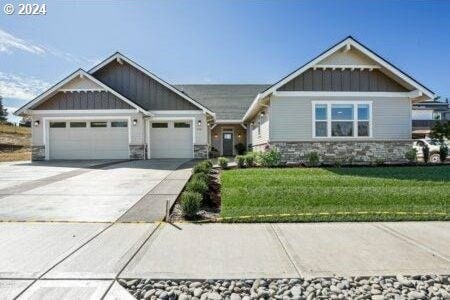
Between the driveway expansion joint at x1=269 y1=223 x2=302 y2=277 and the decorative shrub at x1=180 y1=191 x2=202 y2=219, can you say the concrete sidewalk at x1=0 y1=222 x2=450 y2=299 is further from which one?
the decorative shrub at x1=180 y1=191 x2=202 y2=219

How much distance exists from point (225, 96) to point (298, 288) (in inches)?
1001

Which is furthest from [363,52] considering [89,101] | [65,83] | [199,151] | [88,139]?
[65,83]

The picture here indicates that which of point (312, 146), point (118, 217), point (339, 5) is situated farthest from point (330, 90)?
point (118, 217)

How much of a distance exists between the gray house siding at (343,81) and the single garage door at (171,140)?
7.44 meters

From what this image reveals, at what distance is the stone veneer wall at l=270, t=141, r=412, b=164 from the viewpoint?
48.1 ft

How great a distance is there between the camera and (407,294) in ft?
10.5

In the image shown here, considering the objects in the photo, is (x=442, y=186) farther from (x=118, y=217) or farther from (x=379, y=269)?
(x=118, y=217)

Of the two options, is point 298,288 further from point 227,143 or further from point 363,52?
point 227,143

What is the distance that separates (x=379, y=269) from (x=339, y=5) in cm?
1333

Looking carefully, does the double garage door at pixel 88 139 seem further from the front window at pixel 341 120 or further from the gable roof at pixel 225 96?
the front window at pixel 341 120

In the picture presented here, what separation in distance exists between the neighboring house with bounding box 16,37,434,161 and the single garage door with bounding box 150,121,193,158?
6cm

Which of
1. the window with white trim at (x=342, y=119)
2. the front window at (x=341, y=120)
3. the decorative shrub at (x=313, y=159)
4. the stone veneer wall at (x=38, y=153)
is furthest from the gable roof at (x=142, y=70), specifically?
the decorative shrub at (x=313, y=159)

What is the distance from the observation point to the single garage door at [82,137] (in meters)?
18.8

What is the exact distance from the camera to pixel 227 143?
1009 inches
